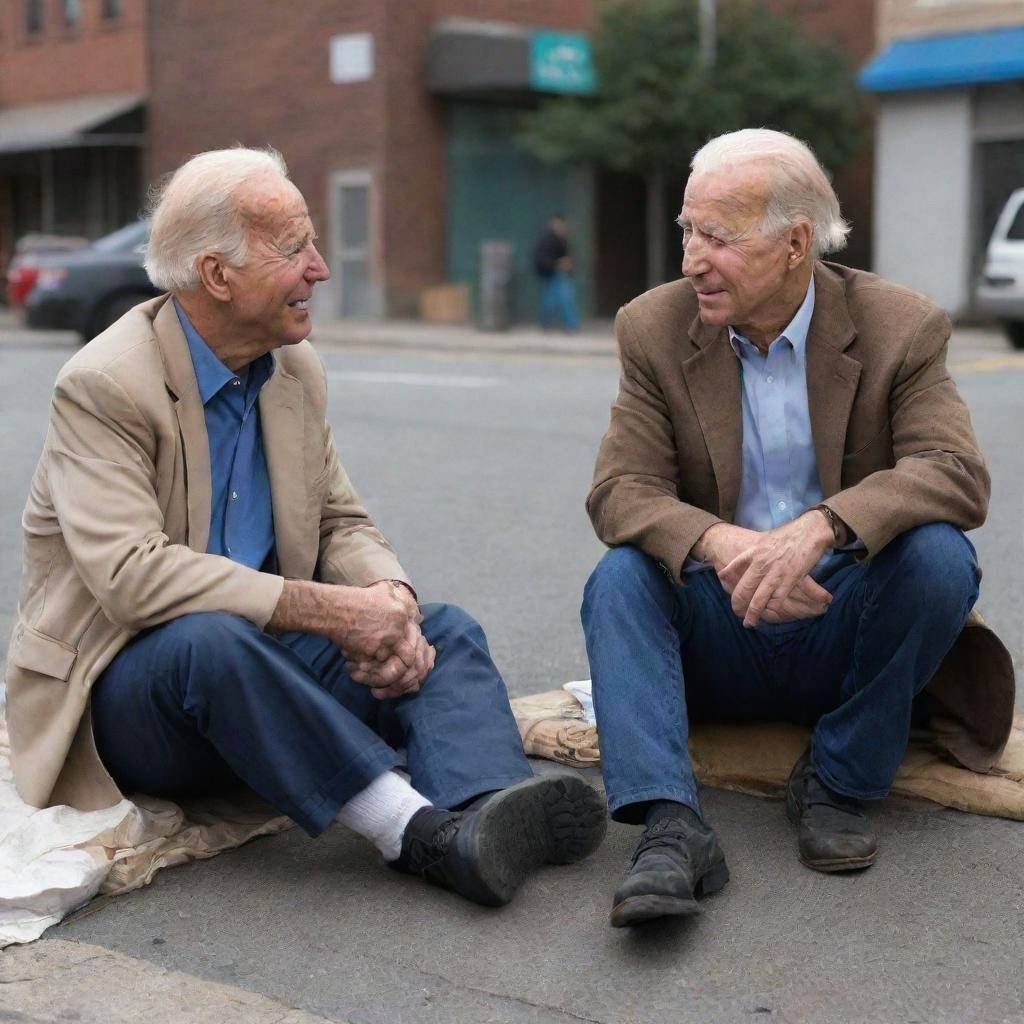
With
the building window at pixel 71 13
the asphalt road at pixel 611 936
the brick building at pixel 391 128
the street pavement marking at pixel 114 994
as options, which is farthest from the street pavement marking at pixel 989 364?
the building window at pixel 71 13

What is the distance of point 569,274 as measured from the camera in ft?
90.7

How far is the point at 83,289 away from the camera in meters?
18.9

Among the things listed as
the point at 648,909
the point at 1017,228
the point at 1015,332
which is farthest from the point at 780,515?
the point at 1015,332

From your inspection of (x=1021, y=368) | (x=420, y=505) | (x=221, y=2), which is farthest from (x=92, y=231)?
(x=420, y=505)

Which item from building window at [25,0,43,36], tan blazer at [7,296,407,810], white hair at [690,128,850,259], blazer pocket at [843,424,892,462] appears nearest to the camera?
tan blazer at [7,296,407,810]

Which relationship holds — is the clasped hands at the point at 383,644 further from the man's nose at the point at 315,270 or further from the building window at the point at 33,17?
the building window at the point at 33,17

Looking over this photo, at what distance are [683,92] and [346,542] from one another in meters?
20.6

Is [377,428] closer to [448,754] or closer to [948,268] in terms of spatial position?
[448,754]

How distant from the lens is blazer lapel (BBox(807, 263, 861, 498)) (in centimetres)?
360

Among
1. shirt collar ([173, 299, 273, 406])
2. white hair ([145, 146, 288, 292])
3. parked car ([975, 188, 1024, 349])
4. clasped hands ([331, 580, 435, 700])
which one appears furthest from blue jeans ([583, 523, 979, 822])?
parked car ([975, 188, 1024, 349])

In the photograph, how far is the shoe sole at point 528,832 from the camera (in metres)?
3.14

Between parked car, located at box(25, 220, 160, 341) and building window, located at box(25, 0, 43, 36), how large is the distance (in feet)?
54.6

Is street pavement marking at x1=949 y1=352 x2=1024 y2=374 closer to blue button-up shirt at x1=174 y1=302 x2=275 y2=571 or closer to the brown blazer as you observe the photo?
the brown blazer

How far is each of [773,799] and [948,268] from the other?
2121 centimetres
